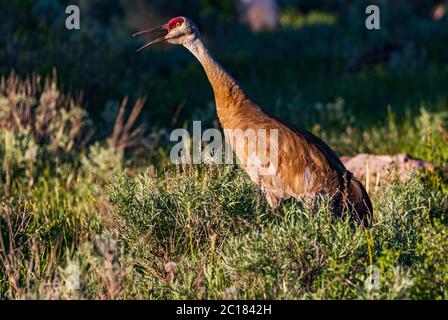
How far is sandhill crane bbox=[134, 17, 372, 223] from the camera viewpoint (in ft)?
21.2

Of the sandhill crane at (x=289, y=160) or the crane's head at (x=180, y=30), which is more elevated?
the crane's head at (x=180, y=30)

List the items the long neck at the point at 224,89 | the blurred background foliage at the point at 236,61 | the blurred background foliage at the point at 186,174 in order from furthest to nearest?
the blurred background foliage at the point at 236,61 → the long neck at the point at 224,89 → the blurred background foliage at the point at 186,174

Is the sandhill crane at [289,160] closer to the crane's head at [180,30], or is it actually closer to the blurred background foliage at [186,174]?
the crane's head at [180,30]

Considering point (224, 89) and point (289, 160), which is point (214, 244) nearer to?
point (289, 160)

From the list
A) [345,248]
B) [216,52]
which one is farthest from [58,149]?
[216,52]

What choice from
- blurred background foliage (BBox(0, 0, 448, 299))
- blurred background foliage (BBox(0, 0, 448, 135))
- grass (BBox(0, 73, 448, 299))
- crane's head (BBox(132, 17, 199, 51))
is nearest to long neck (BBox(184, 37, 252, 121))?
crane's head (BBox(132, 17, 199, 51))

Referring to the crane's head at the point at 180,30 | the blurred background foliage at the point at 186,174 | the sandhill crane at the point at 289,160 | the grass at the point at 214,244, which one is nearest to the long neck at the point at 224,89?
the sandhill crane at the point at 289,160

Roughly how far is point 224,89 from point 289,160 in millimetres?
785

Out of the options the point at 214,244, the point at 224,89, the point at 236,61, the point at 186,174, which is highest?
the point at 236,61

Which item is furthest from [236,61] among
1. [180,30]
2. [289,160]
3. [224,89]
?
[289,160]

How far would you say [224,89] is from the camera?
7.02 m

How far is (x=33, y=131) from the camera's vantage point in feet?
31.3

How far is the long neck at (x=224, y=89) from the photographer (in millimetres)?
7012
